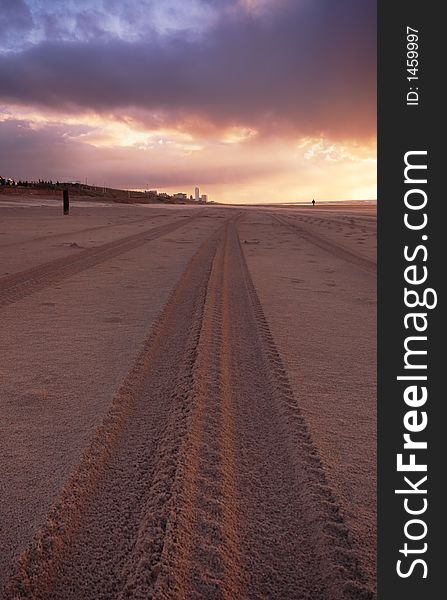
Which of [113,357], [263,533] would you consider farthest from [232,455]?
[113,357]

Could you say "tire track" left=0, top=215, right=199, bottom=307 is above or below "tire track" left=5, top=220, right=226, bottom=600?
above

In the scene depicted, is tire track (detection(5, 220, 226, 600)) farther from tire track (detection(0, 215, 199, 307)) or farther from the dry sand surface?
tire track (detection(0, 215, 199, 307))

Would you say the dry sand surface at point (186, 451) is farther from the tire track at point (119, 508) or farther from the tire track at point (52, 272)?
the tire track at point (52, 272)

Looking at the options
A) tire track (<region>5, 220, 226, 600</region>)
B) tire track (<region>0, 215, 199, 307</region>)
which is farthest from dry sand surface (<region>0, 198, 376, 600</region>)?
tire track (<region>0, 215, 199, 307</region>)

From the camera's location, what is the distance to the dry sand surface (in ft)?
4.62

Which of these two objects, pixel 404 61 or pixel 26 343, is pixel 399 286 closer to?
pixel 404 61

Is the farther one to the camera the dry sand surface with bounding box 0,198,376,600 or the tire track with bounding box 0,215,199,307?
the tire track with bounding box 0,215,199,307

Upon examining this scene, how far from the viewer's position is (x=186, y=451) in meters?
2.03

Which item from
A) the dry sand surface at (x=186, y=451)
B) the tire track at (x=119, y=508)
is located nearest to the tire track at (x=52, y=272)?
the dry sand surface at (x=186, y=451)

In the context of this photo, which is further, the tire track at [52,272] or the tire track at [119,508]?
the tire track at [52,272]

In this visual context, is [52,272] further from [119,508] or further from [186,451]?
[119,508]

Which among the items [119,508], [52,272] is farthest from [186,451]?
[52,272]

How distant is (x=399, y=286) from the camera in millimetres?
1452

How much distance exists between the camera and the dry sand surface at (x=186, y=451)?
1.41 meters
